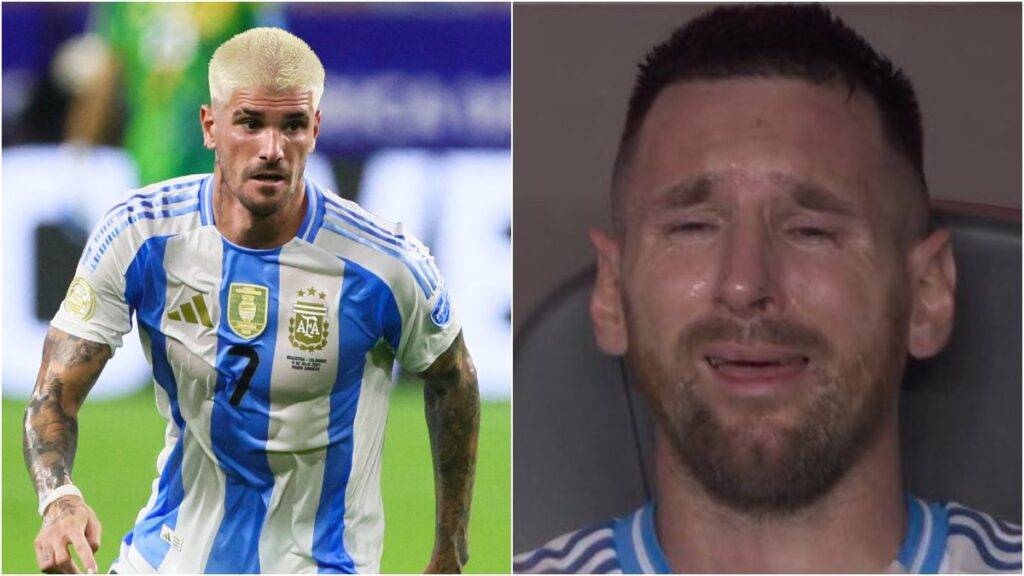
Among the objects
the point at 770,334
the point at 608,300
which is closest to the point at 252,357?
the point at 608,300

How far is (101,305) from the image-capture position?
321cm

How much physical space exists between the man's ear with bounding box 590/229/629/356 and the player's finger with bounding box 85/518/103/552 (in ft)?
4.50

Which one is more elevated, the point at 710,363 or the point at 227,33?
the point at 227,33

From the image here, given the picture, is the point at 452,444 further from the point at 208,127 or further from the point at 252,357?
the point at 208,127

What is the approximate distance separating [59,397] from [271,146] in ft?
2.82

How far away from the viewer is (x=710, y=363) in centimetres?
331

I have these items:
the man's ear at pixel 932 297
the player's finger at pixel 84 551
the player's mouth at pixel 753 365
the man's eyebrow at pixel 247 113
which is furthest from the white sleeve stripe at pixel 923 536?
the player's finger at pixel 84 551

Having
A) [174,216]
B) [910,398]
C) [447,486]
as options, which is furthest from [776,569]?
[174,216]

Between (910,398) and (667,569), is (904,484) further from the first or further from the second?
(667,569)

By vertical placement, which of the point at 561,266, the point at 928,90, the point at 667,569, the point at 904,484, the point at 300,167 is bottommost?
the point at 667,569

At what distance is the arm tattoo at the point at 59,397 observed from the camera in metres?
3.18

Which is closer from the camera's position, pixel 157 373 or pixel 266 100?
pixel 266 100

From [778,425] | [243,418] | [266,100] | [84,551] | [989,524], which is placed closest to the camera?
[84,551]

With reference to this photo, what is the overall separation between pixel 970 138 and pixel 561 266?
1.15 m
